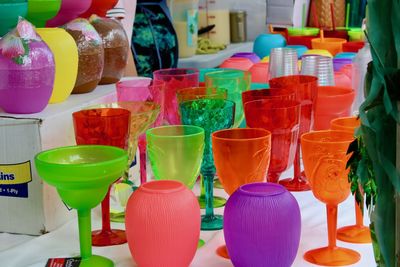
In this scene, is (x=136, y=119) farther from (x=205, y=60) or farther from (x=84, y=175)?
(x=205, y=60)

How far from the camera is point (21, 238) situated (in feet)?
3.40

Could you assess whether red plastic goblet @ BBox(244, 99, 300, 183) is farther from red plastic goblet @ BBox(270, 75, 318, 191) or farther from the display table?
the display table

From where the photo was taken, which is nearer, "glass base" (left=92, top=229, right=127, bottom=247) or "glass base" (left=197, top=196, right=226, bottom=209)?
"glass base" (left=92, top=229, right=127, bottom=247)

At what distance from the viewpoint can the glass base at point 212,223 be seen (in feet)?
3.27

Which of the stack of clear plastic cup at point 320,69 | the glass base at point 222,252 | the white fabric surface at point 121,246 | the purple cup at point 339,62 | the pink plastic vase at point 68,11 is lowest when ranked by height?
the white fabric surface at point 121,246

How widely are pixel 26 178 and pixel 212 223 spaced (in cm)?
30

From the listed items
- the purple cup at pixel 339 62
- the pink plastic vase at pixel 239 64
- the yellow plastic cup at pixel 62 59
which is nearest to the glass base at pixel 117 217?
the yellow plastic cup at pixel 62 59

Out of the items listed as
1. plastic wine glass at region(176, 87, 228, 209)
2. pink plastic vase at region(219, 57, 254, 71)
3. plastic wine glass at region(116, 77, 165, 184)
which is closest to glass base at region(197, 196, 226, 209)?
plastic wine glass at region(176, 87, 228, 209)

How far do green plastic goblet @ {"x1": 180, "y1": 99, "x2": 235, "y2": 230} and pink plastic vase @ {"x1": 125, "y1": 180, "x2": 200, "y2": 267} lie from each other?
0.18m

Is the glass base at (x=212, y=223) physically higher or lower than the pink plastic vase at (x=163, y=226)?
lower

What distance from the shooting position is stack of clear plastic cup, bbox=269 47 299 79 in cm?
155

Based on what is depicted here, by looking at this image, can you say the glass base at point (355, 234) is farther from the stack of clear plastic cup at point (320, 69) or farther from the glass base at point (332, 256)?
the stack of clear plastic cup at point (320, 69)

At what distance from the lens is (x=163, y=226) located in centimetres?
78

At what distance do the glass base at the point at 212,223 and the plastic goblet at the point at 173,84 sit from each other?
224 millimetres
